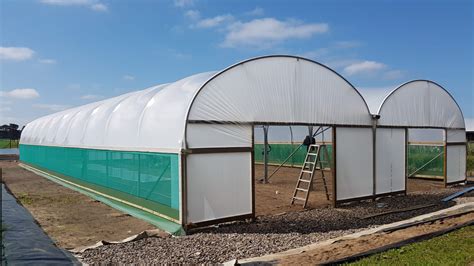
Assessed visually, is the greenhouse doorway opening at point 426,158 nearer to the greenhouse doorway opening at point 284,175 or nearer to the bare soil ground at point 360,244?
the greenhouse doorway opening at point 284,175

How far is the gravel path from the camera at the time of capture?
5.88m

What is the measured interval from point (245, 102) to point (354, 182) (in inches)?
164

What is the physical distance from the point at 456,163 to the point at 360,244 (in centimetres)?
1015

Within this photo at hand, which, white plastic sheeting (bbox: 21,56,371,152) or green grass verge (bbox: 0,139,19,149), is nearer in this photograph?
white plastic sheeting (bbox: 21,56,371,152)

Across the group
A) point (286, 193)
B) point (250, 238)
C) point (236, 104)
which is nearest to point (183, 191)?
point (250, 238)

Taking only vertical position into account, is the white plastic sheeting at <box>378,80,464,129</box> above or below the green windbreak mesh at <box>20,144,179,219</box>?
above

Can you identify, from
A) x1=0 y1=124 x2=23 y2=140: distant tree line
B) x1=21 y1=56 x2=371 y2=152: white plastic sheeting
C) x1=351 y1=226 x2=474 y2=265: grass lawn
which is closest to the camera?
x1=351 y1=226 x2=474 y2=265: grass lawn

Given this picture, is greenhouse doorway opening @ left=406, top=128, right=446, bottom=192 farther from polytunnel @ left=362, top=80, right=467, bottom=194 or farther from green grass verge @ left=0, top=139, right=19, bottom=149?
green grass verge @ left=0, top=139, right=19, bottom=149

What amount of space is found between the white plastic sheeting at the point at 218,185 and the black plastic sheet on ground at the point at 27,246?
2627 mm

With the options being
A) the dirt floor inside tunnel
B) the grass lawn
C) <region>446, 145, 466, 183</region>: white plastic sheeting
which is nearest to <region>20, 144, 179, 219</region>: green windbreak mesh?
the dirt floor inside tunnel

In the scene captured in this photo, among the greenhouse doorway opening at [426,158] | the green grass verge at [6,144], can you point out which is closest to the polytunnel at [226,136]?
the greenhouse doorway opening at [426,158]

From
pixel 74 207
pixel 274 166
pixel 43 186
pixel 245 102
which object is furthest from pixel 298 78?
pixel 274 166

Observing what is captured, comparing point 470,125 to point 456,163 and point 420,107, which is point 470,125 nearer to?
point 456,163

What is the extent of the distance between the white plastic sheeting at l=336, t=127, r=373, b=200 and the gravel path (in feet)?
1.74
